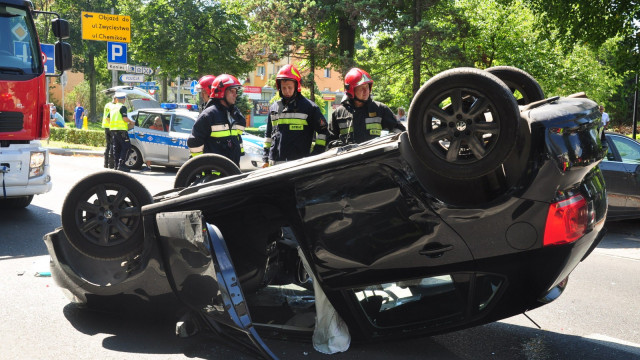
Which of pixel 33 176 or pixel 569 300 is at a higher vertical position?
pixel 33 176

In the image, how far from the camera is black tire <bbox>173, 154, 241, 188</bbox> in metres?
4.80

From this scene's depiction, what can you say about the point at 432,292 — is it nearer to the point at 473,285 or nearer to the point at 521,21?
the point at 473,285

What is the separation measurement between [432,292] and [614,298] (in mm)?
2806

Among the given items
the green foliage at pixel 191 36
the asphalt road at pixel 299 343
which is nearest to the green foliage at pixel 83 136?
the green foliage at pixel 191 36

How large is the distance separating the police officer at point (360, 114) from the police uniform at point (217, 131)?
1202 millimetres

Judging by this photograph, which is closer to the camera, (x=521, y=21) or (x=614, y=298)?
(x=614, y=298)

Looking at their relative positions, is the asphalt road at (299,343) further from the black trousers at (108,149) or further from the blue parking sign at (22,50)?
the black trousers at (108,149)

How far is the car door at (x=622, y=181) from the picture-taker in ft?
27.9

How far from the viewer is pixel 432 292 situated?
3.29 metres

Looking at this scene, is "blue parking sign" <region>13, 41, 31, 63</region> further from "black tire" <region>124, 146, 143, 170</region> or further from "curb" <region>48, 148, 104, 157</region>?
"curb" <region>48, 148, 104, 157</region>

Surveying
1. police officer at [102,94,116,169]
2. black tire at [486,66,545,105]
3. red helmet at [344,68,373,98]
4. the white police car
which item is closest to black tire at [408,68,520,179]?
black tire at [486,66,545,105]

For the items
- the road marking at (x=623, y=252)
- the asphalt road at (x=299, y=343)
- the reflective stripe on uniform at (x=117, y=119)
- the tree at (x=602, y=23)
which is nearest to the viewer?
the asphalt road at (x=299, y=343)

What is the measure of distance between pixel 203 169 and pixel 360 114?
218cm

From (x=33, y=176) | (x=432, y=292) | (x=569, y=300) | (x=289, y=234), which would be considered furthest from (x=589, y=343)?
(x=33, y=176)
